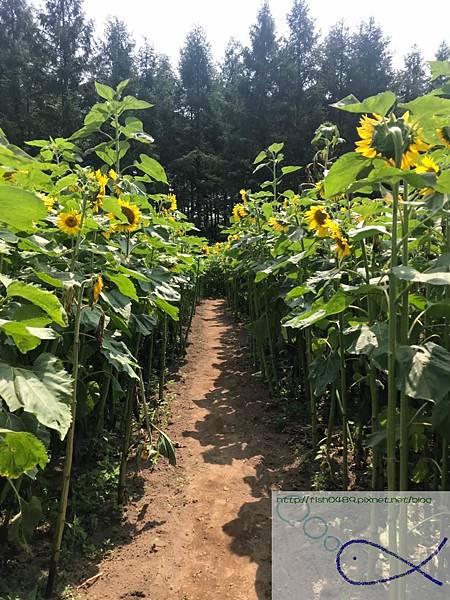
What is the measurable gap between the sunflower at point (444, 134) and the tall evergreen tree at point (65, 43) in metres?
30.8

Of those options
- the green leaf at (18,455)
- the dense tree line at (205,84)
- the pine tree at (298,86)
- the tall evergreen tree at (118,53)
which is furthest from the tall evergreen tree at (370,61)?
the green leaf at (18,455)

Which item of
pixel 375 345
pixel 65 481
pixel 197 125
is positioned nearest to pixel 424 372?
pixel 375 345

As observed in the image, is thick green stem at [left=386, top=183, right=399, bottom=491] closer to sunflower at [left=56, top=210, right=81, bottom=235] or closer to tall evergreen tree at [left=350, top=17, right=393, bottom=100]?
sunflower at [left=56, top=210, right=81, bottom=235]

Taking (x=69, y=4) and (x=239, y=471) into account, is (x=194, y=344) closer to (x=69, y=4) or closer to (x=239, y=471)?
(x=239, y=471)

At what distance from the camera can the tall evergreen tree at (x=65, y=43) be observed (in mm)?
28547

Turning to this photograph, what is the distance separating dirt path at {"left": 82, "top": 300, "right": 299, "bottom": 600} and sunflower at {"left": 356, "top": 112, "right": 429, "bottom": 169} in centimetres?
201

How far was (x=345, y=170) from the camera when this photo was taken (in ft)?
5.03

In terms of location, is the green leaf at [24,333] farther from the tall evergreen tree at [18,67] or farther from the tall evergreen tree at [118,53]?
the tall evergreen tree at [118,53]

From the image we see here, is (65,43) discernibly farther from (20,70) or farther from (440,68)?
(440,68)

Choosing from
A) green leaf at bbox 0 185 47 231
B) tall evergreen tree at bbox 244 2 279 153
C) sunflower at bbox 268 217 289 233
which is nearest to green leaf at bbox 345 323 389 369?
green leaf at bbox 0 185 47 231

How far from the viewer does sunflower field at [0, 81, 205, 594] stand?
4.36 ft

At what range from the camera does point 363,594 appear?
203 centimetres

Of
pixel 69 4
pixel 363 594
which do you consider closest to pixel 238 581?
pixel 363 594

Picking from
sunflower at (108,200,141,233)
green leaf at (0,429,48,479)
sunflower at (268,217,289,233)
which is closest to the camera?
green leaf at (0,429,48,479)
